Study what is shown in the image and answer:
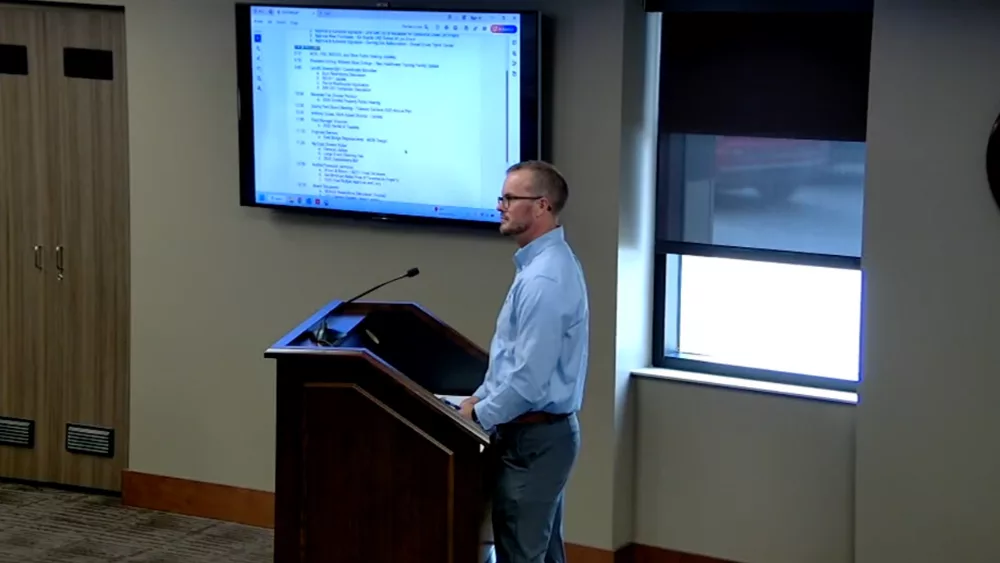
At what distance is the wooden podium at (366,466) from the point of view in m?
3.71

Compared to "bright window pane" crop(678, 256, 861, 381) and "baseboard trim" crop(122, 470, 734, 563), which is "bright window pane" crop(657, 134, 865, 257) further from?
"baseboard trim" crop(122, 470, 734, 563)

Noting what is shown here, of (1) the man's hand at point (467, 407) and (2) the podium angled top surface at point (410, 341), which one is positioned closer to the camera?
(1) the man's hand at point (467, 407)

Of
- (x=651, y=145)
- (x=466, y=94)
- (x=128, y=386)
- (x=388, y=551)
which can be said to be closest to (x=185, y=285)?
(x=128, y=386)

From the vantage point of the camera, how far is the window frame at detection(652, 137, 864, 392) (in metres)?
5.20

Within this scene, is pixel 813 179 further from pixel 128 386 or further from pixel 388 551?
pixel 128 386

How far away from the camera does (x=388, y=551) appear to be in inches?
148

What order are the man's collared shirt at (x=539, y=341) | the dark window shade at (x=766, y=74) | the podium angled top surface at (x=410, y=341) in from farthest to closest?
the dark window shade at (x=766, y=74) < the podium angled top surface at (x=410, y=341) < the man's collared shirt at (x=539, y=341)

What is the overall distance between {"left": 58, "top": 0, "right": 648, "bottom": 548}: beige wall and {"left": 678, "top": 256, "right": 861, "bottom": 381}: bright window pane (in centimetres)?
41

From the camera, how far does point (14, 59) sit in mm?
6164

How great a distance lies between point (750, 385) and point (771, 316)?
0.28m

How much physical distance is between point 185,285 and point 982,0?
3.27m

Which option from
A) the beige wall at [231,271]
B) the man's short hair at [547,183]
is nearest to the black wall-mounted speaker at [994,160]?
the beige wall at [231,271]

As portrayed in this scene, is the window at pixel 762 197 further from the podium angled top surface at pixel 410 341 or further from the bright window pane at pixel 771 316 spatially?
the podium angled top surface at pixel 410 341

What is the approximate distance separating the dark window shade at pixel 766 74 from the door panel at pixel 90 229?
7.65ft
